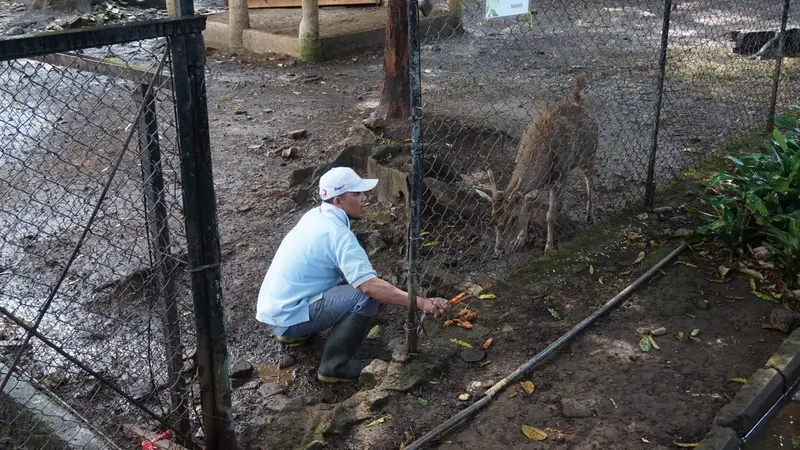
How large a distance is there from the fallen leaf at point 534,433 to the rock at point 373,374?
2.88 ft

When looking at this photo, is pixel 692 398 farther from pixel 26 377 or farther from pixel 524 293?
pixel 26 377

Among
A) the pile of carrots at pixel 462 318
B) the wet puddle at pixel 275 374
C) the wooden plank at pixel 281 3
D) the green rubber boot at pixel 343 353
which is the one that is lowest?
the wet puddle at pixel 275 374

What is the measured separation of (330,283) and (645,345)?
1.92m

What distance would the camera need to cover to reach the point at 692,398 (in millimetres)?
3922

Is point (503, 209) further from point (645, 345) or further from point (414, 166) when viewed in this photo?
point (414, 166)

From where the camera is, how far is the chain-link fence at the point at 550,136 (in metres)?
5.60

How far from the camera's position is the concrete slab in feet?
40.4

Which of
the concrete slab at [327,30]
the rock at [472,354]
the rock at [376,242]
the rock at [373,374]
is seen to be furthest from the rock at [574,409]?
the concrete slab at [327,30]

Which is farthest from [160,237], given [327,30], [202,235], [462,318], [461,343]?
[327,30]

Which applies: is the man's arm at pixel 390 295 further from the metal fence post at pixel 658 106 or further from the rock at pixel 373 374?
the metal fence post at pixel 658 106

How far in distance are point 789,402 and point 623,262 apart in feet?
5.04

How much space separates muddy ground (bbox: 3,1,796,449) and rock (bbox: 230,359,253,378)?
0.04 meters

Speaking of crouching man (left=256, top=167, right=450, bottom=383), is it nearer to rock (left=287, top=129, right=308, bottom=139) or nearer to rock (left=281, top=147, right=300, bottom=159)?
rock (left=281, top=147, right=300, bottom=159)

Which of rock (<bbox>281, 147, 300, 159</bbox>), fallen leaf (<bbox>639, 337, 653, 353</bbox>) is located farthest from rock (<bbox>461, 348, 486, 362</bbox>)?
rock (<bbox>281, 147, 300, 159</bbox>)
